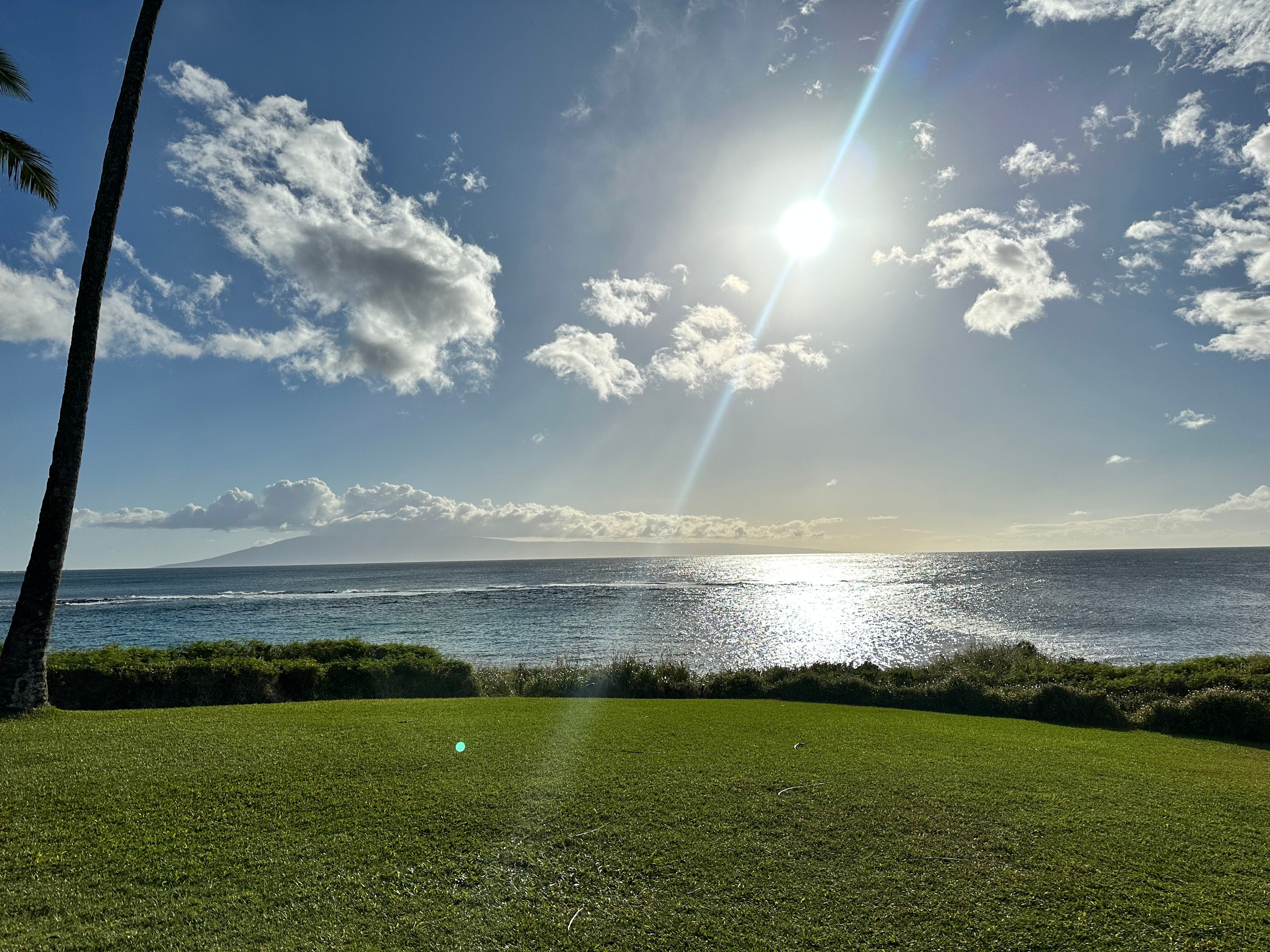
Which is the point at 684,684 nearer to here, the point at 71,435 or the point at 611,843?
the point at 611,843

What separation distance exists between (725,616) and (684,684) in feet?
129

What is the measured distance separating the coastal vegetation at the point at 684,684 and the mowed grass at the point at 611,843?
10.9 ft

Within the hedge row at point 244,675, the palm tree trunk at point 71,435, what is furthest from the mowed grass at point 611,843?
the hedge row at point 244,675

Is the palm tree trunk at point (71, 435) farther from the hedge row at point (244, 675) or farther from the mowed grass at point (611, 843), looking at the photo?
the hedge row at point (244, 675)

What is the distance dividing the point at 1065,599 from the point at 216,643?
73.1 m

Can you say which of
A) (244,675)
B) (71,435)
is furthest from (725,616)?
(71,435)

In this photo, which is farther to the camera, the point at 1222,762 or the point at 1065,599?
the point at 1065,599

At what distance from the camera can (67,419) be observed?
955 centimetres

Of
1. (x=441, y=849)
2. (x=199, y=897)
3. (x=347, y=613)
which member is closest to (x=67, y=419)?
(x=199, y=897)

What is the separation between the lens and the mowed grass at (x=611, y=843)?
3.79 m

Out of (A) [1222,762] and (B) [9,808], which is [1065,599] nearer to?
(A) [1222,762]

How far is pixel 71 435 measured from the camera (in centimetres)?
956

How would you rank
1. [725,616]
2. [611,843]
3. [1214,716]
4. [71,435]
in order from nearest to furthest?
[611,843] < [71,435] < [1214,716] < [725,616]

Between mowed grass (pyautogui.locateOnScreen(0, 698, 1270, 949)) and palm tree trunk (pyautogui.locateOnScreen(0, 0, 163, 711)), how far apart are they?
145 cm
